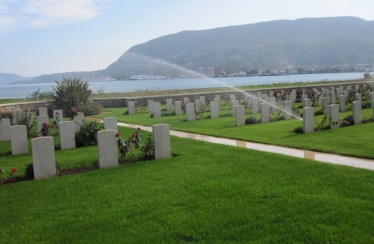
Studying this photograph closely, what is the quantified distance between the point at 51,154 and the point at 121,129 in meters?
7.32

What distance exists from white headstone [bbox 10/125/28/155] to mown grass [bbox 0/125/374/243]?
4.18m

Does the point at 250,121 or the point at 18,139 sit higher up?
the point at 18,139

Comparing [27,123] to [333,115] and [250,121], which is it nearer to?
[250,121]

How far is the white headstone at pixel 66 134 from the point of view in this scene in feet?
40.8

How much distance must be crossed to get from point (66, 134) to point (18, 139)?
1454mm

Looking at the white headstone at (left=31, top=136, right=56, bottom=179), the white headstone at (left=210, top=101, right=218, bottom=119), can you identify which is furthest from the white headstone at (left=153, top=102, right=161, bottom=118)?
the white headstone at (left=31, top=136, right=56, bottom=179)

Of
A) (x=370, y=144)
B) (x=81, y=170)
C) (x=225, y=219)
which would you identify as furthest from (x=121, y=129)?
(x=225, y=219)

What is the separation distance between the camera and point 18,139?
39.6 ft

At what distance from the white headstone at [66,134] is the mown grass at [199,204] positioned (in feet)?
13.0

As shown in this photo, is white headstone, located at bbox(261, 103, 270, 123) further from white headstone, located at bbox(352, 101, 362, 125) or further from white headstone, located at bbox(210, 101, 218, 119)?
white headstone, located at bbox(352, 101, 362, 125)

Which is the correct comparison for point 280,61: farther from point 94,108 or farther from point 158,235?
point 158,235

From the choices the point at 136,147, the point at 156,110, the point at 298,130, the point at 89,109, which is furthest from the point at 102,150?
the point at 89,109

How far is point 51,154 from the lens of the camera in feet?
29.0

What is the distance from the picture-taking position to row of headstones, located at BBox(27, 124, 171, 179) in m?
8.70
